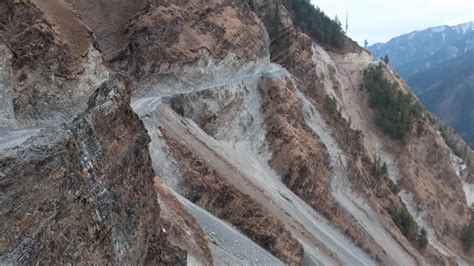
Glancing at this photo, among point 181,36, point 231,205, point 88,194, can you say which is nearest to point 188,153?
point 231,205

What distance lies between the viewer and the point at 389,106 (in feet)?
269

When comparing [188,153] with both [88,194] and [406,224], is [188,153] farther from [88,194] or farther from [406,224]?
[406,224]

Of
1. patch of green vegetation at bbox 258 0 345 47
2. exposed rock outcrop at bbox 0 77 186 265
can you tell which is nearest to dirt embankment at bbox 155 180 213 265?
exposed rock outcrop at bbox 0 77 186 265

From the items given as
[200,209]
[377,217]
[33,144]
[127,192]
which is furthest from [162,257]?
[377,217]

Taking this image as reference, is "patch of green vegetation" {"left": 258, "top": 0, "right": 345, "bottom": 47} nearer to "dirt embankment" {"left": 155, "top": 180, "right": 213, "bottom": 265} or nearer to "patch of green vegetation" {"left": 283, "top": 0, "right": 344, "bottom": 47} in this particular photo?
"patch of green vegetation" {"left": 283, "top": 0, "right": 344, "bottom": 47}

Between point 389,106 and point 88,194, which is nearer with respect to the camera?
point 88,194

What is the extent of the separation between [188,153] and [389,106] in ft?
187

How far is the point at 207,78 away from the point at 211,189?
52.9ft

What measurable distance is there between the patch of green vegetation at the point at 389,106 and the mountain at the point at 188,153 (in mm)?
553

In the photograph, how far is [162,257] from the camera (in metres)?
18.3

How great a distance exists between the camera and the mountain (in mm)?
13492

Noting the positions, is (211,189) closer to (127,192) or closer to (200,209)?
(200,209)

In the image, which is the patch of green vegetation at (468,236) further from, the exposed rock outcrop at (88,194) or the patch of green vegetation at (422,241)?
the exposed rock outcrop at (88,194)

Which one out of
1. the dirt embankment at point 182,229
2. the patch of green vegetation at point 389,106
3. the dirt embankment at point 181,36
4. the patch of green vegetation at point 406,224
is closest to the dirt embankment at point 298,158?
the dirt embankment at point 181,36
